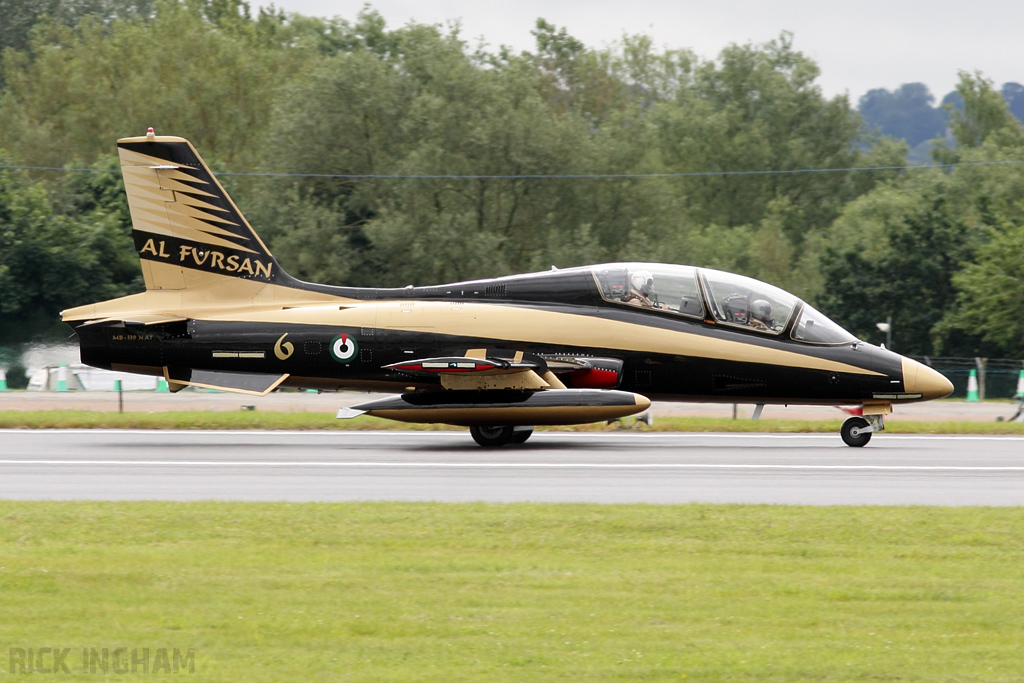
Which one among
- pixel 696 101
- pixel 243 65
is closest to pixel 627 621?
pixel 243 65

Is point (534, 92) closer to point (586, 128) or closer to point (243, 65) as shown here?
point (586, 128)

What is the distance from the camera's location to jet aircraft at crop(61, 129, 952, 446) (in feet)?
56.4

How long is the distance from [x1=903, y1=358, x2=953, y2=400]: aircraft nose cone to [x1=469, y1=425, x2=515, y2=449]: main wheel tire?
5.71m

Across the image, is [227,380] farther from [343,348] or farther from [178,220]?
[178,220]

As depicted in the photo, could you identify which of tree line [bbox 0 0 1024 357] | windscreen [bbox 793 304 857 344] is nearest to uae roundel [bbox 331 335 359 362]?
windscreen [bbox 793 304 857 344]

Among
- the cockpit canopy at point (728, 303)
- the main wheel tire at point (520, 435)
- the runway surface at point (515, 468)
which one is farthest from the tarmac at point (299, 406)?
the cockpit canopy at point (728, 303)

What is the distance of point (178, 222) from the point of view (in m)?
18.6

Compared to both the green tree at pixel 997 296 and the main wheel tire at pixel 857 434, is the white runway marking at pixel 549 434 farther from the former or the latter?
the green tree at pixel 997 296

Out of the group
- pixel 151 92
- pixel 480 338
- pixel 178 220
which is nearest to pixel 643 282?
pixel 480 338

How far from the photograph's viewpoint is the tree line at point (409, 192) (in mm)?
39625

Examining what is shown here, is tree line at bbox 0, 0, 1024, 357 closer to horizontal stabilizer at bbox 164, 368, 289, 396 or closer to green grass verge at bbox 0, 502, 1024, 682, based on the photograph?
horizontal stabilizer at bbox 164, 368, 289, 396

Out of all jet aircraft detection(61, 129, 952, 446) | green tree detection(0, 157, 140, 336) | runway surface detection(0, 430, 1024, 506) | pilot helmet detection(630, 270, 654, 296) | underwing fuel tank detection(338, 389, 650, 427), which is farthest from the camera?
green tree detection(0, 157, 140, 336)

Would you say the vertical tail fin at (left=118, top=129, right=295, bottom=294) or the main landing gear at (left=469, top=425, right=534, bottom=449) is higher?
the vertical tail fin at (left=118, top=129, right=295, bottom=294)

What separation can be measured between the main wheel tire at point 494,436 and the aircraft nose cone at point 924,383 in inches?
225
